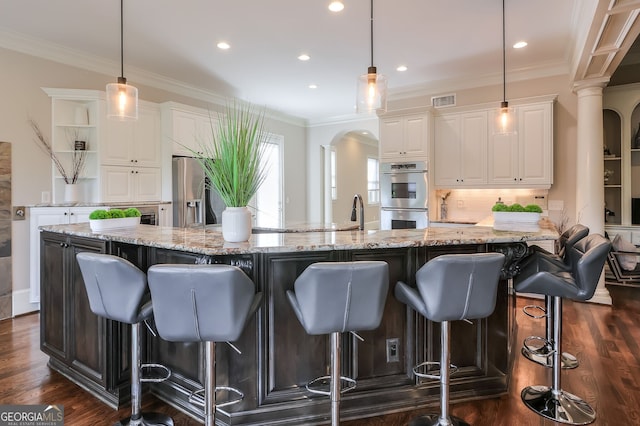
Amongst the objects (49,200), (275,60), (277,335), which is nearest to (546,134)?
(275,60)

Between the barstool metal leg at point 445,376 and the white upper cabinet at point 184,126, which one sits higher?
the white upper cabinet at point 184,126

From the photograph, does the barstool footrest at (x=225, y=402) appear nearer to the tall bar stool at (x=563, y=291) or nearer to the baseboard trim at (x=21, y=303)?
the tall bar stool at (x=563, y=291)

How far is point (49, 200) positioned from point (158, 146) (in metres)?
1.39

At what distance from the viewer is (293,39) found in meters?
3.90

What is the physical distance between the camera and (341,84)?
5.43 metres

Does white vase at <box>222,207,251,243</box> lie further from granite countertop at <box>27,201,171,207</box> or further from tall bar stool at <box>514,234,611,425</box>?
granite countertop at <box>27,201,171,207</box>

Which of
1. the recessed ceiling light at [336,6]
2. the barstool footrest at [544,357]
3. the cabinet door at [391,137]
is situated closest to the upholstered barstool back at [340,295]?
the barstool footrest at [544,357]

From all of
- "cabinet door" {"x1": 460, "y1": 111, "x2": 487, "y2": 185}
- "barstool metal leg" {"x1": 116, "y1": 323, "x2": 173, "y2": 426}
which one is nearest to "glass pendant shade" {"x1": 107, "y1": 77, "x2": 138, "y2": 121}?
"barstool metal leg" {"x1": 116, "y1": 323, "x2": 173, "y2": 426}

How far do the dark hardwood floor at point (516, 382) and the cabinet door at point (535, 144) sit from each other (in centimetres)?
180

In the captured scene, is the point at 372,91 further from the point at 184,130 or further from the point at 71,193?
the point at 71,193

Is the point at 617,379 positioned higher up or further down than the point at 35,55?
further down

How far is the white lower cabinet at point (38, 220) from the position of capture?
3.88 meters

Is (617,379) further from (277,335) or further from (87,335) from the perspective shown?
(87,335)

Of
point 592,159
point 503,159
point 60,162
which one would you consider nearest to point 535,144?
point 503,159
